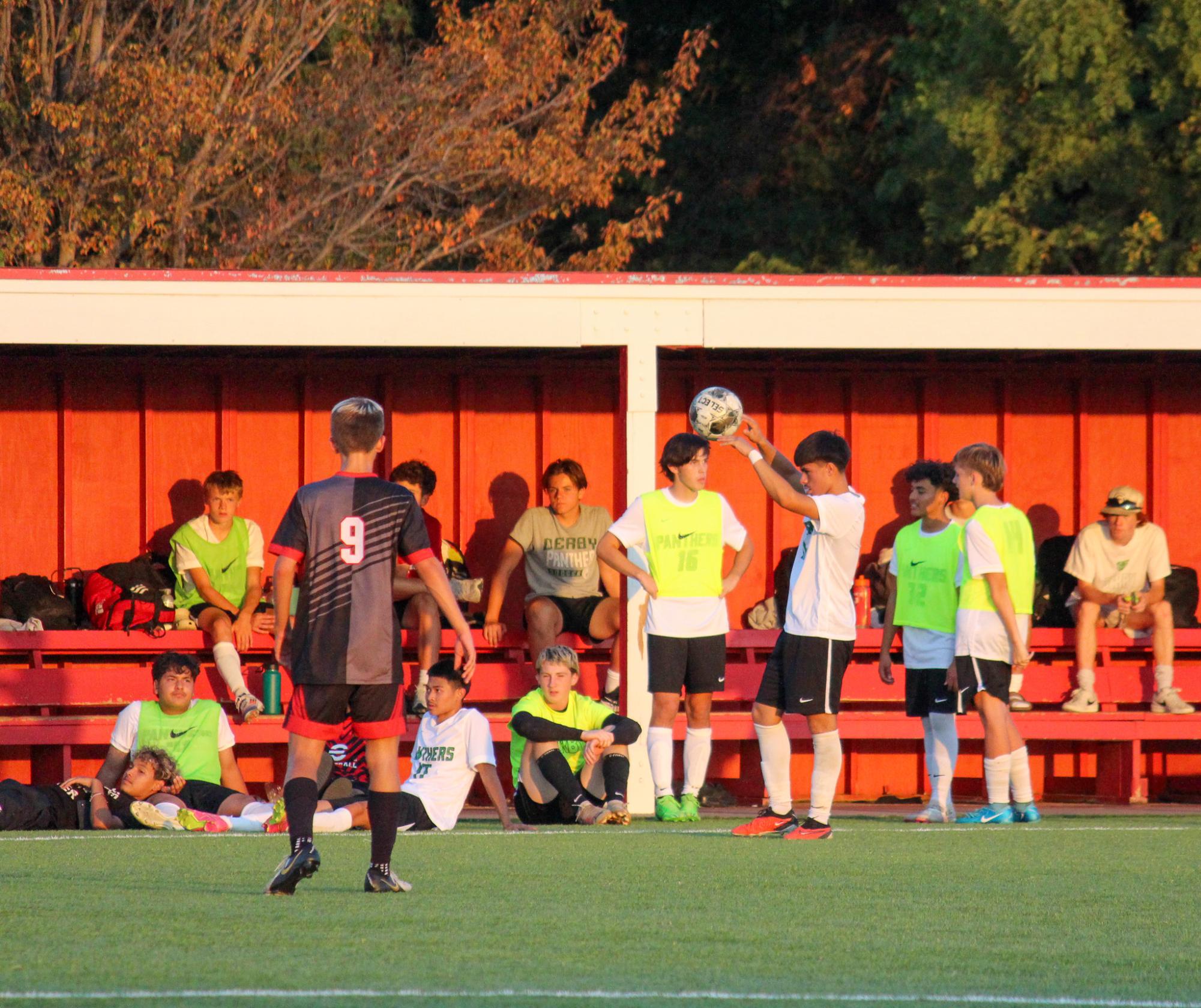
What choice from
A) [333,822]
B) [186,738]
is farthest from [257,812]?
[186,738]

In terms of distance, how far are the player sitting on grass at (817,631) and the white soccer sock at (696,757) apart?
0.91m

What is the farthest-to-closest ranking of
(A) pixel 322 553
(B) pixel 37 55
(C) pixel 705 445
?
(B) pixel 37 55 < (C) pixel 705 445 < (A) pixel 322 553

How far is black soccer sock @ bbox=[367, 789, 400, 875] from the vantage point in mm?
5203

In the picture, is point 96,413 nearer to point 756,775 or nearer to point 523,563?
point 523,563

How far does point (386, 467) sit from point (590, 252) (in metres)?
8.65

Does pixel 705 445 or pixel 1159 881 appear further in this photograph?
pixel 705 445

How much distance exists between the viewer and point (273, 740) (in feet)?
30.1

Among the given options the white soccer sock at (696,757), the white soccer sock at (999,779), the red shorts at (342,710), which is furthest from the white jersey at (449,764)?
the red shorts at (342,710)

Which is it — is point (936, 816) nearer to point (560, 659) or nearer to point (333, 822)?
point (560, 659)

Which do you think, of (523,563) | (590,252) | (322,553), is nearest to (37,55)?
(590,252)

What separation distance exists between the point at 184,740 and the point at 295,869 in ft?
12.1

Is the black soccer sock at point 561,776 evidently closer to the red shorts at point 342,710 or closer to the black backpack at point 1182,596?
the red shorts at point 342,710

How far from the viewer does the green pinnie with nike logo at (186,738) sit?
8484mm

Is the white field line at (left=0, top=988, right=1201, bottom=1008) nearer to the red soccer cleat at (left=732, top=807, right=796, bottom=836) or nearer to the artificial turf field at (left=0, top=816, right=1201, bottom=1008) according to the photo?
the artificial turf field at (left=0, top=816, right=1201, bottom=1008)
